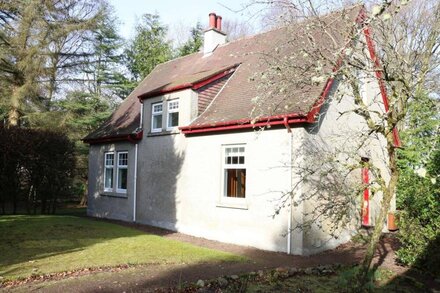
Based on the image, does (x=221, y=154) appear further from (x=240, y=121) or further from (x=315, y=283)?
(x=315, y=283)

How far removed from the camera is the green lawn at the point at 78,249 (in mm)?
8570

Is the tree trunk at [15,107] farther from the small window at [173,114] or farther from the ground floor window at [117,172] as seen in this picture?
the small window at [173,114]

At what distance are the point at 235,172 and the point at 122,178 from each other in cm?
711

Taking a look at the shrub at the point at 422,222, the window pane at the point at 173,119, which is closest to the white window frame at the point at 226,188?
the window pane at the point at 173,119

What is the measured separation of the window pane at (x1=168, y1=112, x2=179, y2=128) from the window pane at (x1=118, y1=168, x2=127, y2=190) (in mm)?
3840

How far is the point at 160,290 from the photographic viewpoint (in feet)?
21.9

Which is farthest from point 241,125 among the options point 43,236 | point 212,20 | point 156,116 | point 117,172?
point 212,20

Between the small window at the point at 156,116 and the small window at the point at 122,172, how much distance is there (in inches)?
91.6

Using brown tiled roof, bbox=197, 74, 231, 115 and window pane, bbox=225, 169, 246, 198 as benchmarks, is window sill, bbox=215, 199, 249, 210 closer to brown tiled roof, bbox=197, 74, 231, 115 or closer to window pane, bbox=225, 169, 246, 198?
window pane, bbox=225, 169, 246, 198

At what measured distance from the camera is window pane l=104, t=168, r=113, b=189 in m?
18.6

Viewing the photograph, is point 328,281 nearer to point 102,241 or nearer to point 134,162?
point 102,241

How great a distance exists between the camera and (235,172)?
12.8m

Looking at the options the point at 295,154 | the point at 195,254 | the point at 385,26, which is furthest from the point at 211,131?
the point at 385,26

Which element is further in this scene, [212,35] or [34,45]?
[34,45]
